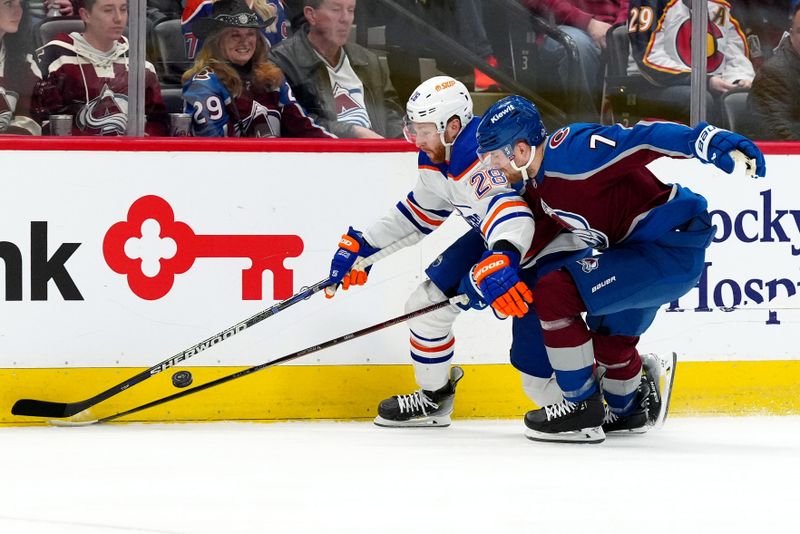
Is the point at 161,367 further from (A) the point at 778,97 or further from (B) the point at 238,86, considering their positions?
(A) the point at 778,97

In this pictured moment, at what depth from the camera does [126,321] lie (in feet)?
12.7

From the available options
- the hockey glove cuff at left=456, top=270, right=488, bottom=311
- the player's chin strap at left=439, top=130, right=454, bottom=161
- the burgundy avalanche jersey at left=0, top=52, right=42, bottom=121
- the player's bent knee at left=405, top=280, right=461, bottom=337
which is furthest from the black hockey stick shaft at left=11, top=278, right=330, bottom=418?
the burgundy avalanche jersey at left=0, top=52, right=42, bottom=121

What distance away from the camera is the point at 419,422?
3.88m

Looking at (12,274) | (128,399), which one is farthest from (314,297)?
(12,274)

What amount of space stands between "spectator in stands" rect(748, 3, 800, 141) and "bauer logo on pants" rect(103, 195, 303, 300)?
1.82m

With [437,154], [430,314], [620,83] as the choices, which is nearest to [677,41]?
[620,83]

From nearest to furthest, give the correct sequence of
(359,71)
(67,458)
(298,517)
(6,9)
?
(298,517), (67,458), (6,9), (359,71)

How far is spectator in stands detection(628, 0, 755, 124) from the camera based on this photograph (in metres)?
4.19

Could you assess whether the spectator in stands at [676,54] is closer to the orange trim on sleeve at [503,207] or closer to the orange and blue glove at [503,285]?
the orange trim on sleeve at [503,207]

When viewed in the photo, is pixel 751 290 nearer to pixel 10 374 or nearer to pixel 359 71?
pixel 359 71

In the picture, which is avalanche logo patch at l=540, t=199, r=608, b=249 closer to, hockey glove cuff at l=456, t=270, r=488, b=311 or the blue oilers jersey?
the blue oilers jersey

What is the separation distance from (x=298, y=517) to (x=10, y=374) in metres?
1.73

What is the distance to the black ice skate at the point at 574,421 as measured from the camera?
11.5ft

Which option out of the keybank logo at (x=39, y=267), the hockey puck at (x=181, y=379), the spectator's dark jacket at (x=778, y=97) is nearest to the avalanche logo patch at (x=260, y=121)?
the keybank logo at (x=39, y=267)
